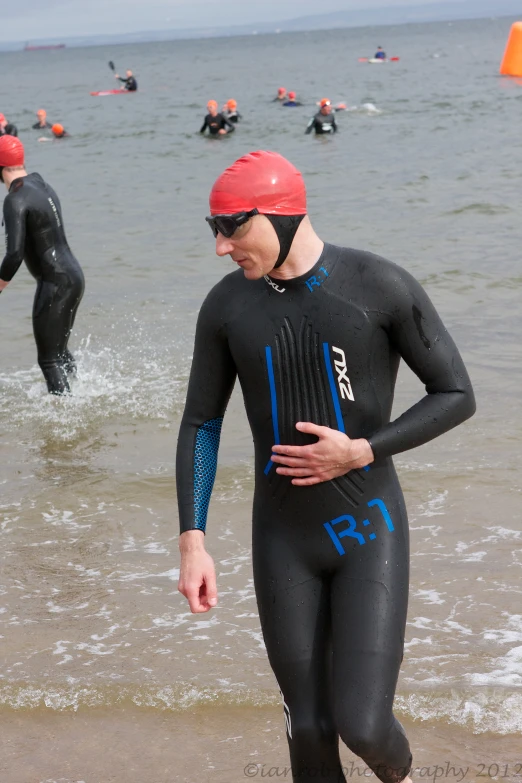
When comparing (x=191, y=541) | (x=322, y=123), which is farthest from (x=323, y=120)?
(x=191, y=541)

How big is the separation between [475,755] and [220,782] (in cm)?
96

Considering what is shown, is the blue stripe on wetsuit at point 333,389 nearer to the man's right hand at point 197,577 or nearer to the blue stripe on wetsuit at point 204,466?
the blue stripe on wetsuit at point 204,466

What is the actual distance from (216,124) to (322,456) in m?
31.7

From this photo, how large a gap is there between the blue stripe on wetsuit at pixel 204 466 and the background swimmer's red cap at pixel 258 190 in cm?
67

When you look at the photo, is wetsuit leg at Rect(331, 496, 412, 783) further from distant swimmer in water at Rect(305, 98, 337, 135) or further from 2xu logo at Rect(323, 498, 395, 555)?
distant swimmer in water at Rect(305, 98, 337, 135)

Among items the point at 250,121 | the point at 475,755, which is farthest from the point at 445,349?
the point at 250,121

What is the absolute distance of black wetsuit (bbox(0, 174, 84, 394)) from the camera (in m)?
7.65

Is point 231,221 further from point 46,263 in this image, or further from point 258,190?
point 46,263

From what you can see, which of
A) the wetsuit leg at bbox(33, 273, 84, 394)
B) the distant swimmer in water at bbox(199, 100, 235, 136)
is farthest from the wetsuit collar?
the distant swimmer in water at bbox(199, 100, 235, 136)

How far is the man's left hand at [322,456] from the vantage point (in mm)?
2854

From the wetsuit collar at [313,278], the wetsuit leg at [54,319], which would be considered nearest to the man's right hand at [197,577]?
the wetsuit collar at [313,278]

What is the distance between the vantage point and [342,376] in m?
2.95

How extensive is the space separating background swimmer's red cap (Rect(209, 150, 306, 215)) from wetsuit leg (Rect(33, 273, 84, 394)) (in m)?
5.57

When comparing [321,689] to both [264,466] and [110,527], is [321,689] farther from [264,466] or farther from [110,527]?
[110,527]
